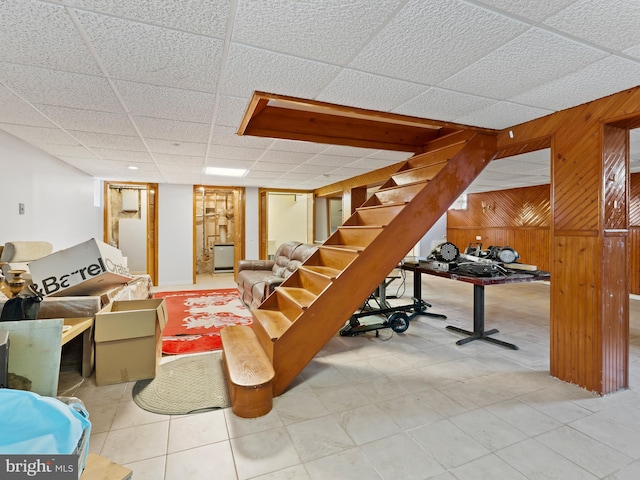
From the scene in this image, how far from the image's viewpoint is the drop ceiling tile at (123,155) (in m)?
4.33

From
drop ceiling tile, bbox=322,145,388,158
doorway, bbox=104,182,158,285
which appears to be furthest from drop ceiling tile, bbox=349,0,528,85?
doorway, bbox=104,182,158,285

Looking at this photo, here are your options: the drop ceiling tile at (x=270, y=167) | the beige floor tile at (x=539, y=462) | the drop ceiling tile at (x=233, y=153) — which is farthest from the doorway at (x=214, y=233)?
the beige floor tile at (x=539, y=462)

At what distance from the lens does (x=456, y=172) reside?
3.20m

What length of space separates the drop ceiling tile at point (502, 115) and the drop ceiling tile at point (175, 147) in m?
3.01

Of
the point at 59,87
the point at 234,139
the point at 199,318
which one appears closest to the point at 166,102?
the point at 59,87

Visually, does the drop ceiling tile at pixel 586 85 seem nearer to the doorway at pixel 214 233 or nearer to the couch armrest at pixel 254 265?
the couch armrest at pixel 254 265

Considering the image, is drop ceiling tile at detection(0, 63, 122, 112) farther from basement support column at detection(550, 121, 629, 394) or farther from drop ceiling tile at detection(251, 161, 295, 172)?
basement support column at detection(550, 121, 629, 394)

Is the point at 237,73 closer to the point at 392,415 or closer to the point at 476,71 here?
the point at 476,71

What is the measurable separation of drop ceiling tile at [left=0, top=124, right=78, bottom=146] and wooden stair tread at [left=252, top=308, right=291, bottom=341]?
287 centimetres

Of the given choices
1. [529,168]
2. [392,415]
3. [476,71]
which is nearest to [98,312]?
[392,415]

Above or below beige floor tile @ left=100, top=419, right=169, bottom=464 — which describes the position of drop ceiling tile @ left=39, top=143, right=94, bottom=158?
above

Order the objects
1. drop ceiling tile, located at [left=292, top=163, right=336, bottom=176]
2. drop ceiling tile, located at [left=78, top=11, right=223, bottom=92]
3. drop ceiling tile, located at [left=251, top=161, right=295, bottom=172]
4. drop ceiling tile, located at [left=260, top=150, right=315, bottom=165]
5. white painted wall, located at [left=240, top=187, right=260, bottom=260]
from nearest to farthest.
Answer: drop ceiling tile, located at [left=78, top=11, right=223, bottom=92], drop ceiling tile, located at [left=260, top=150, right=315, bottom=165], drop ceiling tile, located at [left=251, top=161, right=295, bottom=172], drop ceiling tile, located at [left=292, top=163, right=336, bottom=176], white painted wall, located at [left=240, top=187, right=260, bottom=260]

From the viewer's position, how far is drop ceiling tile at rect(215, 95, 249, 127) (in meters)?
2.64

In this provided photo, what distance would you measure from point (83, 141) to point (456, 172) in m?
4.21
